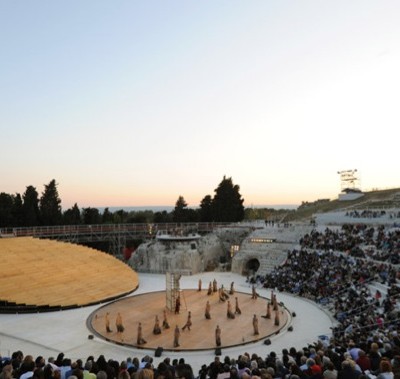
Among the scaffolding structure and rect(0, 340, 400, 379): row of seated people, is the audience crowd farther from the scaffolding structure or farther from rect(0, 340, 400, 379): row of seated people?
the scaffolding structure

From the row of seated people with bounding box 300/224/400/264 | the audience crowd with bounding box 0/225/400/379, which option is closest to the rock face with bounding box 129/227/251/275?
the audience crowd with bounding box 0/225/400/379

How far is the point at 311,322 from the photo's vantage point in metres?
22.5

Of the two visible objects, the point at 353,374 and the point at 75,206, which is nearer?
the point at 353,374

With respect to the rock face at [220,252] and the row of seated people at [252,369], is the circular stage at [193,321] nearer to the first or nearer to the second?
the row of seated people at [252,369]

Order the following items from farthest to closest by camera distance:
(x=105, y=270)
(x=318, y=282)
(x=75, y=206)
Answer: (x=75, y=206) < (x=105, y=270) < (x=318, y=282)

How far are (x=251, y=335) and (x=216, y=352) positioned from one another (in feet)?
10.3

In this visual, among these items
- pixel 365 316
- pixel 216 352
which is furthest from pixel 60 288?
pixel 365 316

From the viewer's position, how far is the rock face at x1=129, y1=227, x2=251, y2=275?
4178 cm

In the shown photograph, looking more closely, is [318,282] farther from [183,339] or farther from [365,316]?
[183,339]

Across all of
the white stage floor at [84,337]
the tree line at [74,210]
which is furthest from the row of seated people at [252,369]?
the tree line at [74,210]

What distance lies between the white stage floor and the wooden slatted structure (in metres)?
1.23

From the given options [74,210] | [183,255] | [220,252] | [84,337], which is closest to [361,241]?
[220,252]

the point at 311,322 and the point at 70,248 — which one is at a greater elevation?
the point at 70,248

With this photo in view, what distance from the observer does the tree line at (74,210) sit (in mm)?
48500
